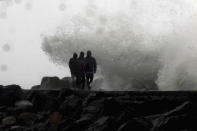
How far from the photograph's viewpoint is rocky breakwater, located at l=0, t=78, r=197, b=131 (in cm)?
668

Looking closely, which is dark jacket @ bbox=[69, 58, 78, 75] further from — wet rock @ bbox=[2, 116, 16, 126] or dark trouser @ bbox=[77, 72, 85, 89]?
wet rock @ bbox=[2, 116, 16, 126]

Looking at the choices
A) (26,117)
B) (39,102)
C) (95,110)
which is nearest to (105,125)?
(95,110)

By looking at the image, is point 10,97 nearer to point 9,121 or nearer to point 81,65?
point 9,121

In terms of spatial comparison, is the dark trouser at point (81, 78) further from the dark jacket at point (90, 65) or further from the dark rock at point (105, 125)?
the dark rock at point (105, 125)

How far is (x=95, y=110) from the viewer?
7.95m

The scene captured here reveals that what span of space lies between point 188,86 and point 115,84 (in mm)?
6425

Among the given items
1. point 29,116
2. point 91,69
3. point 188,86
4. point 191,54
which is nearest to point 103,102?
point 29,116

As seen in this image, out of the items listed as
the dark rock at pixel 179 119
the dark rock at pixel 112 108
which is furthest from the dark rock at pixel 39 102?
the dark rock at pixel 179 119

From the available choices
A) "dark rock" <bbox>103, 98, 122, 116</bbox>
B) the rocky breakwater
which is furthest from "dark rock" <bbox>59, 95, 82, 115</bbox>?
"dark rock" <bbox>103, 98, 122, 116</bbox>

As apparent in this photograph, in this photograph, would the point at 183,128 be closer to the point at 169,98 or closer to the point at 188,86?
the point at 169,98

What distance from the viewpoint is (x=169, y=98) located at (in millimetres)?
7332

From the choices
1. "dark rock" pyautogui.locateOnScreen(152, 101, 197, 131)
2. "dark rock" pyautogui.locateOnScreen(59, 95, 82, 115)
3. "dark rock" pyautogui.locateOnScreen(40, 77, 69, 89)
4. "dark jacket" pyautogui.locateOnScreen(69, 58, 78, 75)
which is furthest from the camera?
"dark rock" pyautogui.locateOnScreen(40, 77, 69, 89)

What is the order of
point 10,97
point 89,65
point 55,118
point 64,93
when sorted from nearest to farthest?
point 55,118, point 64,93, point 10,97, point 89,65

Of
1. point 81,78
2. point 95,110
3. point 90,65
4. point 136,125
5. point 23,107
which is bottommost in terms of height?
point 136,125
